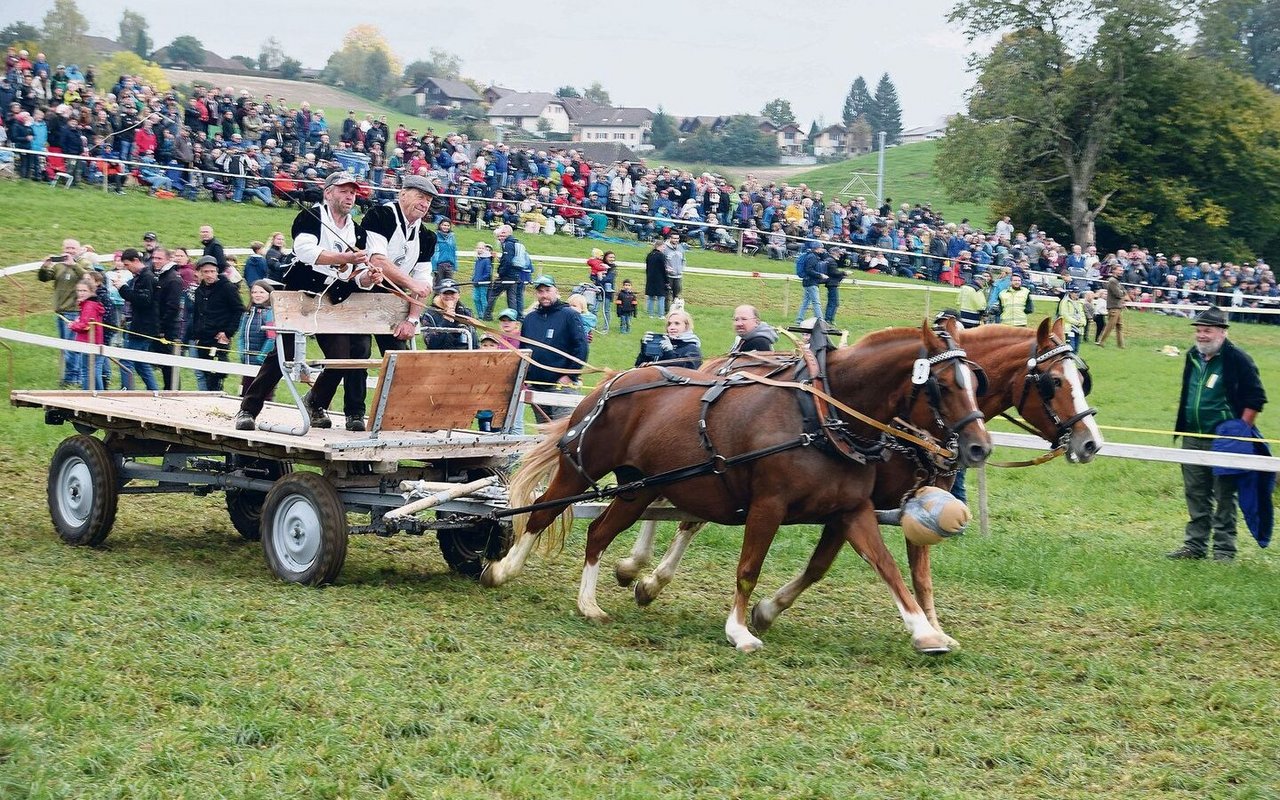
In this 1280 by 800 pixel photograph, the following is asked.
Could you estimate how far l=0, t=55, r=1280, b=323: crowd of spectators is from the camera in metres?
27.2

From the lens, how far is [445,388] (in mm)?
8719

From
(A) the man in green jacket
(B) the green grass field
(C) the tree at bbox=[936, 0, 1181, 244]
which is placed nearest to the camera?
(B) the green grass field

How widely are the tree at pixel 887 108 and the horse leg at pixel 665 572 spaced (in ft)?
395

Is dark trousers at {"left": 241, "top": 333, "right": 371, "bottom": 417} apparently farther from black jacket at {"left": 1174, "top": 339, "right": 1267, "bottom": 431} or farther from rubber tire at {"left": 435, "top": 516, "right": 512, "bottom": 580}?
black jacket at {"left": 1174, "top": 339, "right": 1267, "bottom": 431}

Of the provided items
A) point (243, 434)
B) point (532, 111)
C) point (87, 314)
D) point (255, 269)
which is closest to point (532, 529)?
point (243, 434)

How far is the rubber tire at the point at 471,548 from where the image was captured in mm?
9328

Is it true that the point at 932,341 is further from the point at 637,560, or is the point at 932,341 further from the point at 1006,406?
the point at 637,560

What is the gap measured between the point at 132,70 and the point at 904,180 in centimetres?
4298

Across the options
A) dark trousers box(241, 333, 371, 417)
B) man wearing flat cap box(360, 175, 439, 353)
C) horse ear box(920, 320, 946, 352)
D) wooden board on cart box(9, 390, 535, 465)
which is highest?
man wearing flat cap box(360, 175, 439, 353)

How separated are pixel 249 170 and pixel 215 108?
2036mm

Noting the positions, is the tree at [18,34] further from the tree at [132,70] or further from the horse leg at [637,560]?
the horse leg at [637,560]

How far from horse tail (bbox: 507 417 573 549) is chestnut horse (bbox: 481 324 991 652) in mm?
21

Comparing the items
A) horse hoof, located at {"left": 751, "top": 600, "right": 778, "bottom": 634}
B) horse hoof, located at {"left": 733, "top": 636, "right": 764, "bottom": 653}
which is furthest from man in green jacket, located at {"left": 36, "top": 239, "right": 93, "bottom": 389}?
horse hoof, located at {"left": 733, "top": 636, "right": 764, "bottom": 653}

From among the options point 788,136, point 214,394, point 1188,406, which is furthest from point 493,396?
point 788,136
